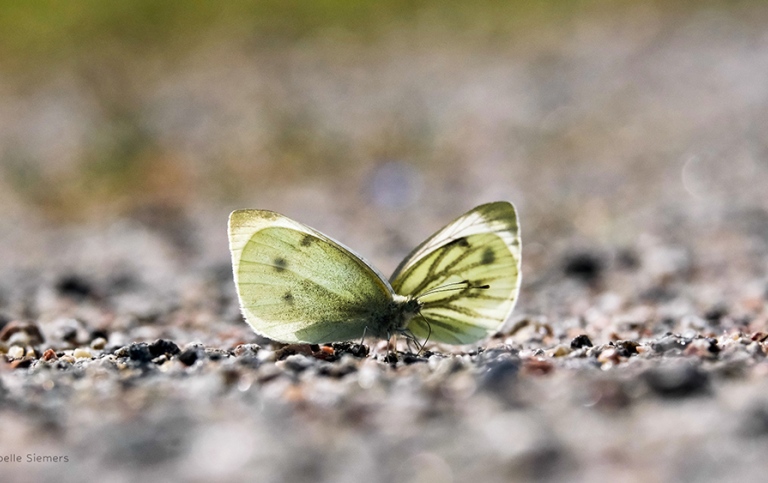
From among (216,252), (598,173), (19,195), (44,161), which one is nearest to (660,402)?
(216,252)

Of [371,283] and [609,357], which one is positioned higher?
[371,283]

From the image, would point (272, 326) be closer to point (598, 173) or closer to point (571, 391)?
point (571, 391)

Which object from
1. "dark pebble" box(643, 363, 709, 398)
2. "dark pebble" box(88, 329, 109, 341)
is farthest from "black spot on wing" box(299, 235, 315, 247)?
"dark pebble" box(643, 363, 709, 398)

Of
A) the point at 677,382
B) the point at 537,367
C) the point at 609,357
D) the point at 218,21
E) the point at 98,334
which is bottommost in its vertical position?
the point at 677,382

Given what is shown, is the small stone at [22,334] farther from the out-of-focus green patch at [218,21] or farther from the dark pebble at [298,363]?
the out-of-focus green patch at [218,21]

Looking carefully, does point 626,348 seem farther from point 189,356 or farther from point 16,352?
point 16,352

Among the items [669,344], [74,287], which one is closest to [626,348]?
[669,344]

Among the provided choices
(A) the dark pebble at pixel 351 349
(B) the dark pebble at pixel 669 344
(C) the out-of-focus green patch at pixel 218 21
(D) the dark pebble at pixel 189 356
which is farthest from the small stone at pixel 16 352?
(C) the out-of-focus green patch at pixel 218 21
